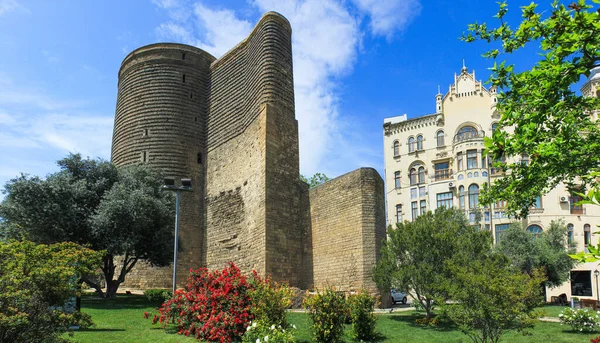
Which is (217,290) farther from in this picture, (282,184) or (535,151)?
(282,184)

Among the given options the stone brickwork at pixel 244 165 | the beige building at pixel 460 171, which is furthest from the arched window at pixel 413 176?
the stone brickwork at pixel 244 165

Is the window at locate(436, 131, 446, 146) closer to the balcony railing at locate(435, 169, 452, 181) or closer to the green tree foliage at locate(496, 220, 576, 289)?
the balcony railing at locate(435, 169, 452, 181)

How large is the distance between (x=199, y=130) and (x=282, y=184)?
9.40m

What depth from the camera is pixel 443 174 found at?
126 ft

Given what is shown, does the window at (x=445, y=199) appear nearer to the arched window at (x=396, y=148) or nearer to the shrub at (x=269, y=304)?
the arched window at (x=396, y=148)

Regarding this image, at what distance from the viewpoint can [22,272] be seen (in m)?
Answer: 8.50

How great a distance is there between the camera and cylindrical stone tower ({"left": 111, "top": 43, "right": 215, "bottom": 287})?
26688 millimetres

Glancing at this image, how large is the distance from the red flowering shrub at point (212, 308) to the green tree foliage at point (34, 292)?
2520 mm

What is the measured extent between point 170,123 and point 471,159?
22557 mm

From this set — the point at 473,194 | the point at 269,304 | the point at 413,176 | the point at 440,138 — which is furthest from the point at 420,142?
the point at 269,304

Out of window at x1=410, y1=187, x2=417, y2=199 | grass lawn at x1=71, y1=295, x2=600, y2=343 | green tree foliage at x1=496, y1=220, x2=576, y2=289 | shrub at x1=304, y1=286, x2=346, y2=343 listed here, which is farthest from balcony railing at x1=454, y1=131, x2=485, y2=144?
shrub at x1=304, y1=286, x2=346, y2=343

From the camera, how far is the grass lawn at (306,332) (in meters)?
10.8

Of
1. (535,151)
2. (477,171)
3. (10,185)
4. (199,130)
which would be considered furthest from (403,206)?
(535,151)

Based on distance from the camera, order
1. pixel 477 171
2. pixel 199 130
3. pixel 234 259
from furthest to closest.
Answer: pixel 477 171 → pixel 199 130 → pixel 234 259
